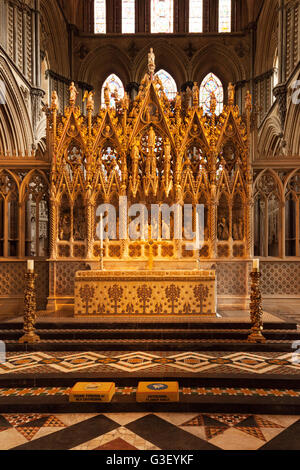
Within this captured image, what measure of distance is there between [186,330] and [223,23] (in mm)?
18337

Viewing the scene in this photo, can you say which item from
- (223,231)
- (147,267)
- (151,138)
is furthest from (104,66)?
(147,267)

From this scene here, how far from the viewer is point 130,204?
893 centimetres

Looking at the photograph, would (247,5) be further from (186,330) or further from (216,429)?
(216,429)

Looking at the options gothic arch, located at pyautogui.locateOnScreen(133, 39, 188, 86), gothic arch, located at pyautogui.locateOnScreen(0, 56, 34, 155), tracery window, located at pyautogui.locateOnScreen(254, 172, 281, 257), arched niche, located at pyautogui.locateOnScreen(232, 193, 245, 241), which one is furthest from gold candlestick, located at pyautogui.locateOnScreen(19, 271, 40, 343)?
gothic arch, located at pyautogui.locateOnScreen(133, 39, 188, 86)

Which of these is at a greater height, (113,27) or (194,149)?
(113,27)

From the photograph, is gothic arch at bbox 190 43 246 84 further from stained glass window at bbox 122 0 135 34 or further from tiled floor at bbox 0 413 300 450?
tiled floor at bbox 0 413 300 450

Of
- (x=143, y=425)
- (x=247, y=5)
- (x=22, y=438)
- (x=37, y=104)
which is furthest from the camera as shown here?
(x=247, y=5)

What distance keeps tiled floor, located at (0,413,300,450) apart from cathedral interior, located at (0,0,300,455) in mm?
19

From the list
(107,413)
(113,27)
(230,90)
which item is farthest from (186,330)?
(113,27)

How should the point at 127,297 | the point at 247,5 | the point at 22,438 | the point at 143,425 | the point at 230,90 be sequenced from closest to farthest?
the point at 22,438 → the point at 143,425 → the point at 127,297 → the point at 230,90 → the point at 247,5

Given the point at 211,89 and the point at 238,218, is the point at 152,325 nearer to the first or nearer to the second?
the point at 238,218

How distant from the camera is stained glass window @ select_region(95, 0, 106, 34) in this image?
790 inches

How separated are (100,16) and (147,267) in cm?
1683

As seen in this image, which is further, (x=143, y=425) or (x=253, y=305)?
(x=253, y=305)
